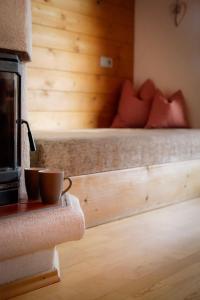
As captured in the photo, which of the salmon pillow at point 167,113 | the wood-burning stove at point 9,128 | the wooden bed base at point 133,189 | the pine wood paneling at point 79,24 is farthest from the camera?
the salmon pillow at point 167,113

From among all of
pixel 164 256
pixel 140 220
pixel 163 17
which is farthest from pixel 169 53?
pixel 164 256

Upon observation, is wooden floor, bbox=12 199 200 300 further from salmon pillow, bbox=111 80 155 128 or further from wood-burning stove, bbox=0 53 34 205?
salmon pillow, bbox=111 80 155 128

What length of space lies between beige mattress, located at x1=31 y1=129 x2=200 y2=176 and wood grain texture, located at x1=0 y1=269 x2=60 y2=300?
563 mm

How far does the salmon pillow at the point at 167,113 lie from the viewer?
3.21 meters

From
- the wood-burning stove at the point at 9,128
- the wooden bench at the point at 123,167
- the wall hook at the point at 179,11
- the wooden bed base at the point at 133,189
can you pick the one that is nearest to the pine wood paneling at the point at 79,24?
the wall hook at the point at 179,11

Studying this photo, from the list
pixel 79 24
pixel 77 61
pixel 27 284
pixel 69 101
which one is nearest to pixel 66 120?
pixel 69 101

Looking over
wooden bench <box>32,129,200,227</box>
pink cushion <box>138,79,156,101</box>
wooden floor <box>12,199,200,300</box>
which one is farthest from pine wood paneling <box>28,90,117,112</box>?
wooden floor <box>12,199,200,300</box>

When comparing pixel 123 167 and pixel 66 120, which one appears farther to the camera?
pixel 66 120

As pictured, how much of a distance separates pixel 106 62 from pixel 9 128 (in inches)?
81.0

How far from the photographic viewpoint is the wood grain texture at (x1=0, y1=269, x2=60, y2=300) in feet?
4.24

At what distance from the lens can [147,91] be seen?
345 cm

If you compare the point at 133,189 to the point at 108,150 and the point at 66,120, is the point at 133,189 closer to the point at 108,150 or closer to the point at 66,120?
the point at 108,150

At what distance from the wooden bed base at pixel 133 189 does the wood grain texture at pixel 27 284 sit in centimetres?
61

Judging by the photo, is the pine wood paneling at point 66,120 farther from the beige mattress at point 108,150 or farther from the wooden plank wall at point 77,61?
the beige mattress at point 108,150
